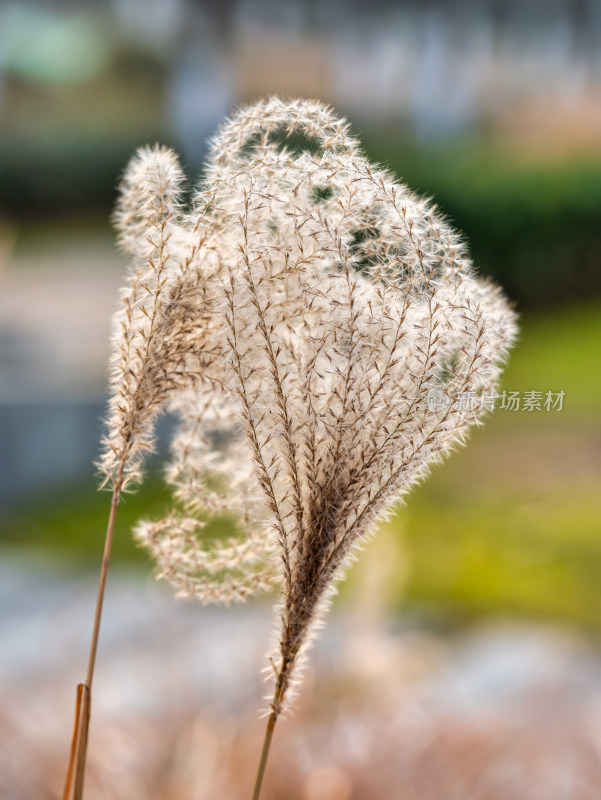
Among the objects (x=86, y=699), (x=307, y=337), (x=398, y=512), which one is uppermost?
(x=398, y=512)

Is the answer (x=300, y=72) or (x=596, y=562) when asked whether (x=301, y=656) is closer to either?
(x=596, y=562)

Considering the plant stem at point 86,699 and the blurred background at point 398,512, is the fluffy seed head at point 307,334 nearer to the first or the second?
the plant stem at point 86,699

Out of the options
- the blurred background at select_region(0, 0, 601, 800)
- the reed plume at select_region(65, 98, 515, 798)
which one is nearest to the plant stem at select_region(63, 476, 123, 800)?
the reed plume at select_region(65, 98, 515, 798)

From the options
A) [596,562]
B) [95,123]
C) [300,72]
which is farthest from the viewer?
[95,123]

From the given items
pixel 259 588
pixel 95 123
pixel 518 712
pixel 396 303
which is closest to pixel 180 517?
pixel 259 588

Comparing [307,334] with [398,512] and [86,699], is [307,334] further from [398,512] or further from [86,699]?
[398,512]

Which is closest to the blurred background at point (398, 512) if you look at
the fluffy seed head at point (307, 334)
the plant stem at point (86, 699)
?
the fluffy seed head at point (307, 334)

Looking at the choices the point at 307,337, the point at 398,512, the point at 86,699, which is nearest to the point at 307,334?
the point at 307,337
